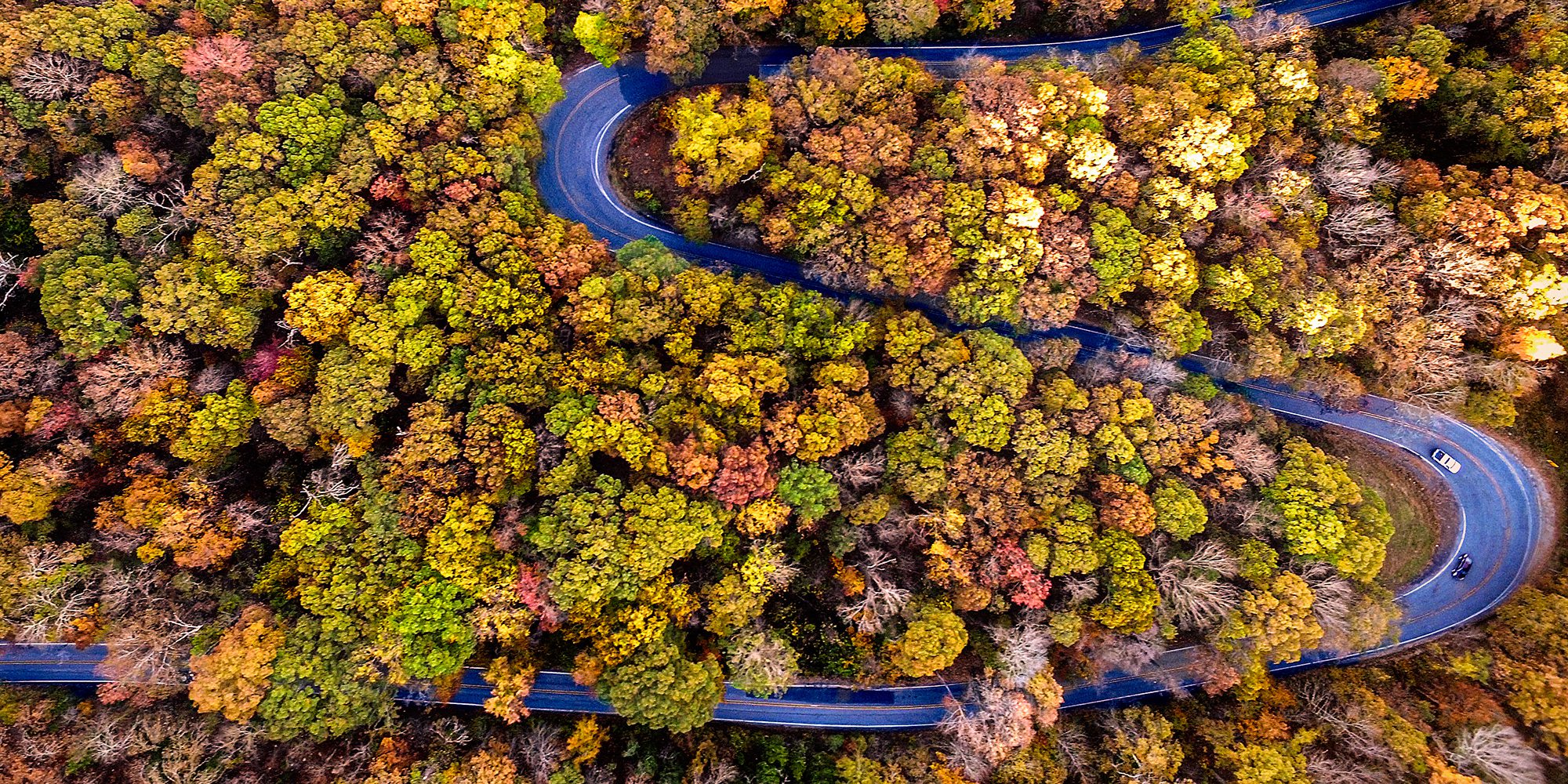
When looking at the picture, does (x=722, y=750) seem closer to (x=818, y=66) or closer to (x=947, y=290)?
(x=947, y=290)

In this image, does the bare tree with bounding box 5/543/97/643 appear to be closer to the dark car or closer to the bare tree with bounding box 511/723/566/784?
the bare tree with bounding box 511/723/566/784

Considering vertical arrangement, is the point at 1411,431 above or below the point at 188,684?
above

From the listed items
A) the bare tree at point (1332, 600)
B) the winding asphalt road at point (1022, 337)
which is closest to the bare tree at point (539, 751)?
the winding asphalt road at point (1022, 337)

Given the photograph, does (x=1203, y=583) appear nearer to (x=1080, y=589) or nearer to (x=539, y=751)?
(x=1080, y=589)

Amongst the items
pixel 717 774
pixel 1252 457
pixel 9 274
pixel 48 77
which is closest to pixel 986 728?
pixel 717 774

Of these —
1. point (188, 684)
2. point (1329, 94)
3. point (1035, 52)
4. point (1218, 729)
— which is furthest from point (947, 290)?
point (188, 684)

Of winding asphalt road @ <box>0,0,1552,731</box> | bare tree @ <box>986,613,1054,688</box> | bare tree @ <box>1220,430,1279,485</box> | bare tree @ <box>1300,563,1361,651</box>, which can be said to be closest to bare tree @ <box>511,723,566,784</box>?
winding asphalt road @ <box>0,0,1552,731</box>

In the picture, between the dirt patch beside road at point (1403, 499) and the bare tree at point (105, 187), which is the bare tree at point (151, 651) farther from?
the dirt patch beside road at point (1403, 499)
